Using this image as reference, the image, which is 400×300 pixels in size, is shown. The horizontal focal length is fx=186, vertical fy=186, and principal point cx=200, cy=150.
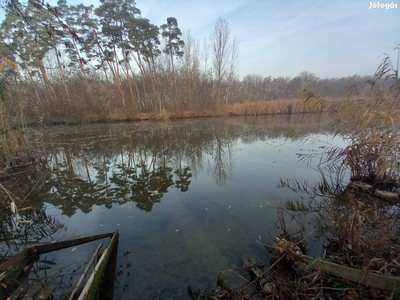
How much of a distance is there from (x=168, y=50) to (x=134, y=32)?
4.60 meters

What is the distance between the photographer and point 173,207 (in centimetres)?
387

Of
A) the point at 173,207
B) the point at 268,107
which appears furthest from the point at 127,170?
the point at 268,107

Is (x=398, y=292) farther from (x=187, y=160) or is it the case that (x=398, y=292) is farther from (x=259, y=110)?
(x=259, y=110)

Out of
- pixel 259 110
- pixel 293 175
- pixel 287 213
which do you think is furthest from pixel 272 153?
pixel 259 110

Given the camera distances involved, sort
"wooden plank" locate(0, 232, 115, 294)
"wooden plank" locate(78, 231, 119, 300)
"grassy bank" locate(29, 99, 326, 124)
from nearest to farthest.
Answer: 1. "wooden plank" locate(78, 231, 119, 300)
2. "wooden plank" locate(0, 232, 115, 294)
3. "grassy bank" locate(29, 99, 326, 124)

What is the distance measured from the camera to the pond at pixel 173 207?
237 centimetres

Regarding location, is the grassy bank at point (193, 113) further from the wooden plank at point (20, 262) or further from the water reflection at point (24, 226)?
the wooden plank at point (20, 262)

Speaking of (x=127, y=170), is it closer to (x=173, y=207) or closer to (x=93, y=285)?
(x=173, y=207)

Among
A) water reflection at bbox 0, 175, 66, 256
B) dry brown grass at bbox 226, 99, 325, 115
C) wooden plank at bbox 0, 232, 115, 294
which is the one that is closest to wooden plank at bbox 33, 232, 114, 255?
wooden plank at bbox 0, 232, 115, 294

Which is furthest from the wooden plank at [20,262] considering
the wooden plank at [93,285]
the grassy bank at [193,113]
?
the grassy bank at [193,113]

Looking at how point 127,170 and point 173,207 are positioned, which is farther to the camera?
point 127,170

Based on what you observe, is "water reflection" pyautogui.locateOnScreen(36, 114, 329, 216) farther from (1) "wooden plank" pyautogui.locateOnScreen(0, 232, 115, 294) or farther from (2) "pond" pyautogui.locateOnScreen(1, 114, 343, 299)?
(1) "wooden plank" pyautogui.locateOnScreen(0, 232, 115, 294)

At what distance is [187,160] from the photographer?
7.03 m

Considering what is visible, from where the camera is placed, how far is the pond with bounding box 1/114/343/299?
7.77ft
